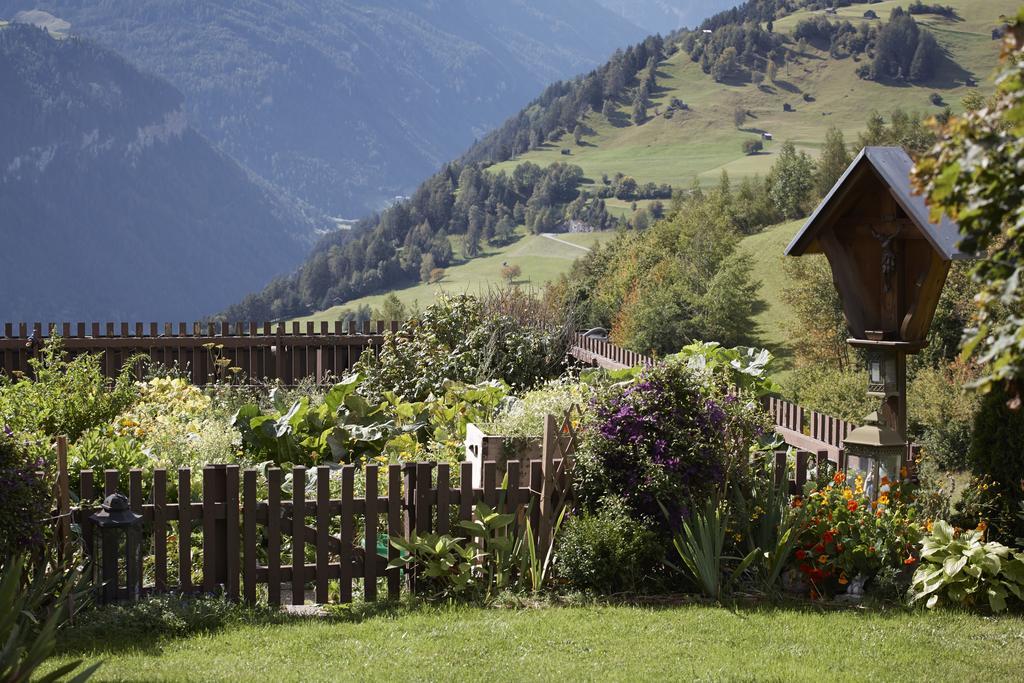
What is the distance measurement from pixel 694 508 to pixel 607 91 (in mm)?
138836

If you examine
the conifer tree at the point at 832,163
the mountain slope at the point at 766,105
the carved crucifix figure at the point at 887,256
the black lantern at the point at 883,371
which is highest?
the mountain slope at the point at 766,105

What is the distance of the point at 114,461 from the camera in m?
7.12

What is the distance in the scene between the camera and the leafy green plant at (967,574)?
5852mm

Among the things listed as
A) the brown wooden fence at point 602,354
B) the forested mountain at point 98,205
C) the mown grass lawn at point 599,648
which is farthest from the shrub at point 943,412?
the forested mountain at point 98,205

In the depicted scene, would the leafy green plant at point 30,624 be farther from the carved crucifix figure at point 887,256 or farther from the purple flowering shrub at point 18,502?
the carved crucifix figure at point 887,256

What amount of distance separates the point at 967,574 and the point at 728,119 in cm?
12505

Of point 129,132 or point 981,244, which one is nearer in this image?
point 981,244

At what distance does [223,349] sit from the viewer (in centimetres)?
1588

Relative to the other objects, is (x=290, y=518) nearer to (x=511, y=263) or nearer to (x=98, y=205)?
(x=511, y=263)

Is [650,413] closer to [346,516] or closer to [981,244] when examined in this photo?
[346,516]

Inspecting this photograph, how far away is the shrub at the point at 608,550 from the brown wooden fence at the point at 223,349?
375 inches

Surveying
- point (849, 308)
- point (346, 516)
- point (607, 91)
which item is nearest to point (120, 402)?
point (346, 516)

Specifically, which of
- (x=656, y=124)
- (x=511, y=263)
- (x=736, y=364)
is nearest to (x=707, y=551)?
(x=736, y=364)

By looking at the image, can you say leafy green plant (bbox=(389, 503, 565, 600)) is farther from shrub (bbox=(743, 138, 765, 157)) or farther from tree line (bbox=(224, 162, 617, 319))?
shrub (bbox=(743, 138, 765, 157))
